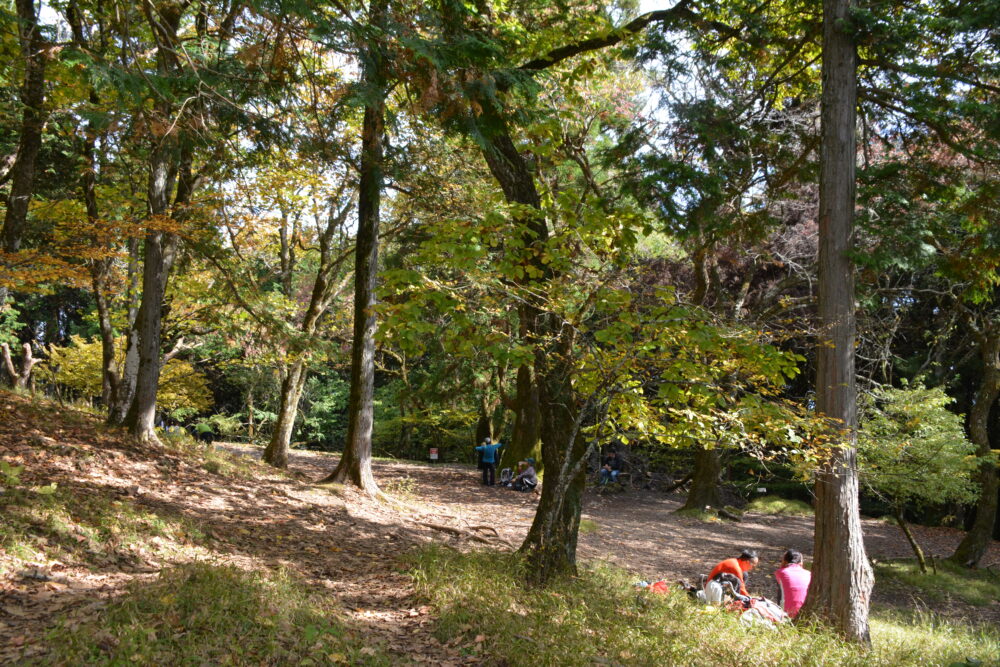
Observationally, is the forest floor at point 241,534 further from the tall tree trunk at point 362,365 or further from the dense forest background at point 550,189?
the dense forest background at point 550,189

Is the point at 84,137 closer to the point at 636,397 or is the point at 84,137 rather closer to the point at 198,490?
Answer: the point at 198,490

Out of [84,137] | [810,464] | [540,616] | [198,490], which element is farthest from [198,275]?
[810,464]

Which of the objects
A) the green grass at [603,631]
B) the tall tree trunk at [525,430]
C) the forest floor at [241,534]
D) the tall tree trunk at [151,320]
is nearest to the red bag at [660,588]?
the green grass at [603,631]

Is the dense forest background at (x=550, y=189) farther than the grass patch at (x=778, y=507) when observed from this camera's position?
No

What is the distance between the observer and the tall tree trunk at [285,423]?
40.0ft

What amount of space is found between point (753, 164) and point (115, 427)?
973 cm

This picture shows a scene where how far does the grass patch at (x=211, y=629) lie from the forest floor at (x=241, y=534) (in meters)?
0.15

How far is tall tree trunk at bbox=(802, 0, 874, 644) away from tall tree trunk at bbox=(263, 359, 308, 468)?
355 inches

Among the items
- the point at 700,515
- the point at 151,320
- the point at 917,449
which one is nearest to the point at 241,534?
the point at 151,320

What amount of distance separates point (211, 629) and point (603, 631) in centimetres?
278

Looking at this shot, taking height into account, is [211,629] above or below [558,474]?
below

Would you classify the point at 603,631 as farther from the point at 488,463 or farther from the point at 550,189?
the point at 488,463

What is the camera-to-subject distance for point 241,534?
657 centimetres

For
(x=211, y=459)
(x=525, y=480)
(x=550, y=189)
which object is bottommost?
(x=525, y=480)
